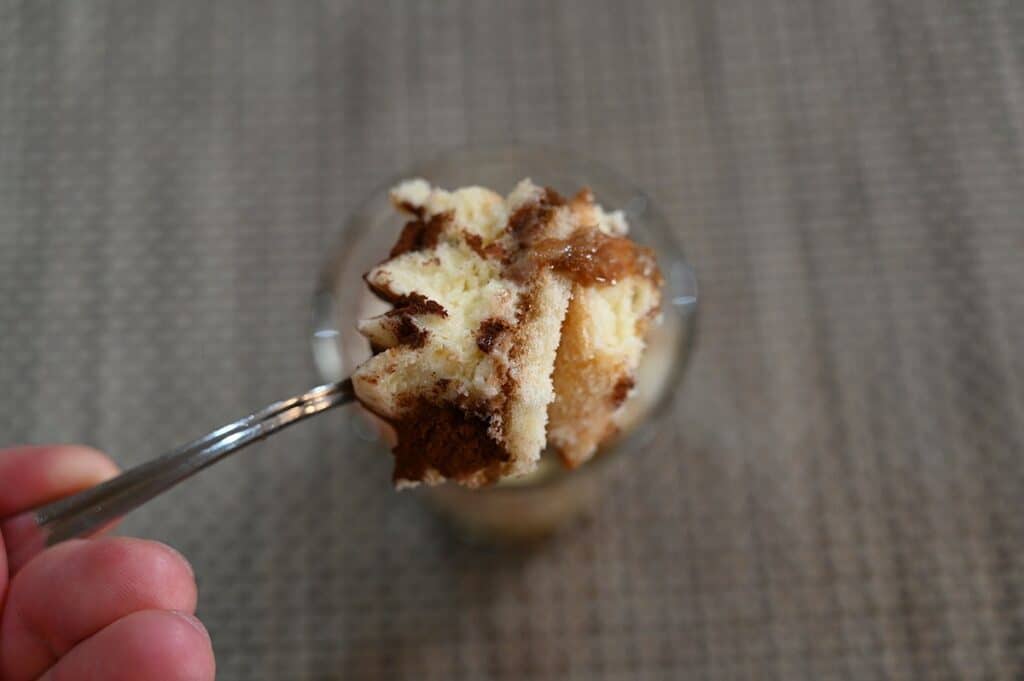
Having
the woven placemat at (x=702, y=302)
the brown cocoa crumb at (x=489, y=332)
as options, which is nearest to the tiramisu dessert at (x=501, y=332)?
the brown cocoa crumb at (x=489, y=332)

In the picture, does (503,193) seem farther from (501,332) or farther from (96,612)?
(96,612)

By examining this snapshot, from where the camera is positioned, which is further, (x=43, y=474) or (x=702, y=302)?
(x=702, y=302)

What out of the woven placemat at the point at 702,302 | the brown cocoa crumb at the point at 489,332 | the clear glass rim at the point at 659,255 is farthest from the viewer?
the woven placemat at the point at 702,302

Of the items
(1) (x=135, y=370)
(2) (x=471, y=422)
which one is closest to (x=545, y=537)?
(2) (x=471, y=422)

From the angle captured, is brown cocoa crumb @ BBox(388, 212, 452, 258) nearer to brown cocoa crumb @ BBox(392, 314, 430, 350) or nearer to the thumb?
brown cocoa crumb @ BBox(392, 314, 430, 350)

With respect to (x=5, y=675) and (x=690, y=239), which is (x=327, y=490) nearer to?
(x=5, y=675)

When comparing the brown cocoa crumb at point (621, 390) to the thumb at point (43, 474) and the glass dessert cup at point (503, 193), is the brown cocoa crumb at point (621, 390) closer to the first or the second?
the glass dessert cup at point (503, 193)

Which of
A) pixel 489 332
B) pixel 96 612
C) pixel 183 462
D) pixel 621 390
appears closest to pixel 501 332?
pixel 489 332
